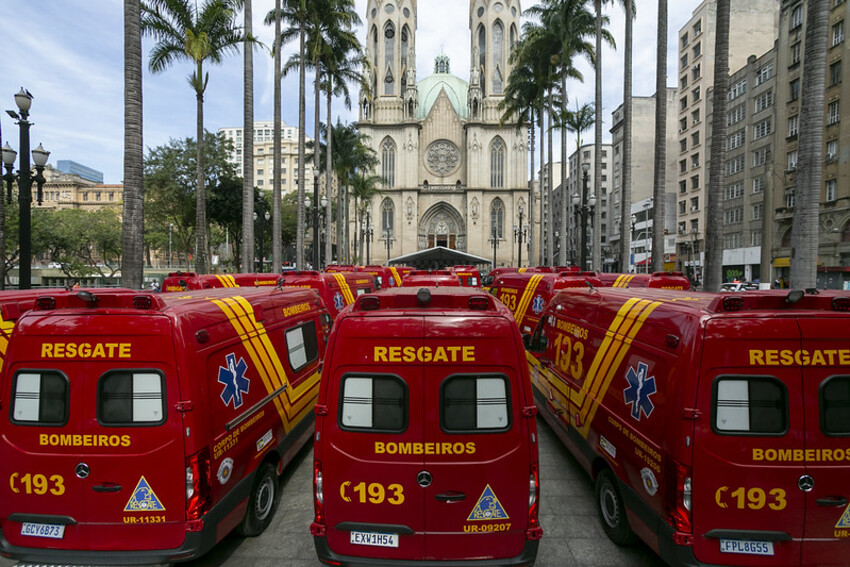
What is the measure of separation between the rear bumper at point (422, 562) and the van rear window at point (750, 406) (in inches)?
62.9

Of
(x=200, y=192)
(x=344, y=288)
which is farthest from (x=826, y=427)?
(x=200, y=192)

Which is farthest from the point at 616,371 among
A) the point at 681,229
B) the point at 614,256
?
the point at 614,256

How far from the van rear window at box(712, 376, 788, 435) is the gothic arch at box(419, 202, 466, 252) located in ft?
198

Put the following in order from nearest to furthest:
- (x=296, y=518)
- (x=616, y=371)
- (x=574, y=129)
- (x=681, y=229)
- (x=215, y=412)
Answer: (x=215, y=412)
(x=616, y=371)
(x=296, y=518)
(x=574, y=129)
(x=681, y=229)

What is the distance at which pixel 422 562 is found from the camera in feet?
10.1

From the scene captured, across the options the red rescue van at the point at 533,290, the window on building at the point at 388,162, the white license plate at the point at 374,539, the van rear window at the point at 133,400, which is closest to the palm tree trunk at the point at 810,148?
the red rescue van at the point at 533,290

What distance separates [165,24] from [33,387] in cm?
1930

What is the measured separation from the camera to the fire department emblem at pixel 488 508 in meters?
3.11

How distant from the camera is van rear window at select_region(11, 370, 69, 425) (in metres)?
3.33

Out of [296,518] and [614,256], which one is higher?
[614,256]

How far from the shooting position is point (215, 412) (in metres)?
3.65

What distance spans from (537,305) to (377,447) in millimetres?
6686

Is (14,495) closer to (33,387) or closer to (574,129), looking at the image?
(33,387)

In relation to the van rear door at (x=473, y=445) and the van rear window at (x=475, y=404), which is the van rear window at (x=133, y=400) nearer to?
the van rear door at (x=473, y=445)
